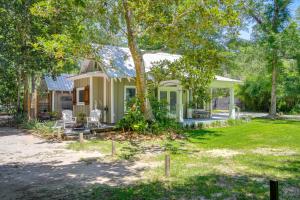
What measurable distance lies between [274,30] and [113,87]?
1440 cm

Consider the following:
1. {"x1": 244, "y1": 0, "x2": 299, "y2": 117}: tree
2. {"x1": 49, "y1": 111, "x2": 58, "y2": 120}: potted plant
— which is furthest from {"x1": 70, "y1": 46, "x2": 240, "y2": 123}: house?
{"x1": 244, "y1": 0, "x2": 299, "y2": 117}: tree

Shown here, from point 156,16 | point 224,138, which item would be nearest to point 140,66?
point 156,16

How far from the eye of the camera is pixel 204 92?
1589 centimetres

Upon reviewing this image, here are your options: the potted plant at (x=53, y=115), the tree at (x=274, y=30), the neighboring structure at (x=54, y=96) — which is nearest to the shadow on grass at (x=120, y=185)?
the potted plant at (x=53, y=115)

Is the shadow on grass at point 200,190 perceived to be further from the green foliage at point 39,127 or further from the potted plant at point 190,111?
the potted plant at point 190,111

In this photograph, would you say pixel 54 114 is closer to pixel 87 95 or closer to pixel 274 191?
pixel 87 95

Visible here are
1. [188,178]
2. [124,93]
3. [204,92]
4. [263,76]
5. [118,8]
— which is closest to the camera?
[188,178]

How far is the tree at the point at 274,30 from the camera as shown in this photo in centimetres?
2275

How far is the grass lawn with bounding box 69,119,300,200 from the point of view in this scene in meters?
5.86

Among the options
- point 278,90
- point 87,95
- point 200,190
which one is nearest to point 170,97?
point 87,95

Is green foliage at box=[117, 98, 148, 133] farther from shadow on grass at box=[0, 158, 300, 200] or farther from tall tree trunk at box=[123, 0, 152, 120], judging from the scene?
shadow on grass at box=[0, 158, 300, 200]

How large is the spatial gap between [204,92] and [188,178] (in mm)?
9443

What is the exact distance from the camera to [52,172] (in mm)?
7695

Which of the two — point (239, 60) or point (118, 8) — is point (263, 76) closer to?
point (239, 60)
